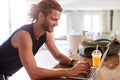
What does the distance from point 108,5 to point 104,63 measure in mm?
6721

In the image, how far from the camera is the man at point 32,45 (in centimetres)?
121

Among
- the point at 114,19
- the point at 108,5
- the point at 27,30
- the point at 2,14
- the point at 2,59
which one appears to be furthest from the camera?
the point at 114,19

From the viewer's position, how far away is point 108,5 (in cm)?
→ 799

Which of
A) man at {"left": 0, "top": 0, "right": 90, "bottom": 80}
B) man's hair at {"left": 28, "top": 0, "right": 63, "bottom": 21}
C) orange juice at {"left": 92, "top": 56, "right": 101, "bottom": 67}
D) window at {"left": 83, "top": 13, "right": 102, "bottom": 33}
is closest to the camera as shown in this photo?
man at {"left": 0, "top": 0, "right": 90, "bottom": 80}

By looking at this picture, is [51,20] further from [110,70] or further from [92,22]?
[92,22]

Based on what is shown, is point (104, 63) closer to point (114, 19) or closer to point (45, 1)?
point (45, 1)

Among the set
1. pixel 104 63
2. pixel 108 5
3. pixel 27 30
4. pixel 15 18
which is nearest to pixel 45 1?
Answer: pixel 27 30

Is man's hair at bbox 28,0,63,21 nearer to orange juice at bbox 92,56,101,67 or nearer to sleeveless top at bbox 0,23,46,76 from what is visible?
sleeveless top at bbox 0,23,46,76

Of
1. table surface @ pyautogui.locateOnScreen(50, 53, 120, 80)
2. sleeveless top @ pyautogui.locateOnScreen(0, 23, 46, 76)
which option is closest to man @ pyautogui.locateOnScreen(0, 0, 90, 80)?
sleeveless top @ pyautogui.locateOnScreen(0, 23, 46, 76)

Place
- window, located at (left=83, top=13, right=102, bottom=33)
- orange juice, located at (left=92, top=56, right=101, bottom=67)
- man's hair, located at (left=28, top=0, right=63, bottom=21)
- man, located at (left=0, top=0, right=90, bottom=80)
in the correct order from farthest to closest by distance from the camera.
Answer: window, located at (left=83, top=13, right=102, bottom=33) < orange juice, located at (left=92, top=56, right=101, bottom=67) < man's hair, located at (left=28, top=0, right=63, bottom=21) < man, located at (left=0, top=0, right=90, bottom=80)

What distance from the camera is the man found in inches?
47.6

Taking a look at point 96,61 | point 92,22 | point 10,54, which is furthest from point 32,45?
point 92,22

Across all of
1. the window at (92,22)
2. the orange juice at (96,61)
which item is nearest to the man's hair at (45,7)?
the orange juice at (96,61)

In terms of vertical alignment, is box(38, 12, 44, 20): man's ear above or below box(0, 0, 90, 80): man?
above
